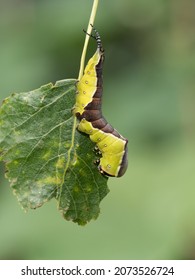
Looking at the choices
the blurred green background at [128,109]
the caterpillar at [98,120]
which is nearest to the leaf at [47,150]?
the caterpillar at [98,120]

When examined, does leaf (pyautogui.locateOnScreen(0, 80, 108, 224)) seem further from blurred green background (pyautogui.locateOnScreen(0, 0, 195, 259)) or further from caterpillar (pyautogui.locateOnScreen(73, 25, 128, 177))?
blurred green background (pyautogui.locateOnScreen(0, 0, 195, 259))

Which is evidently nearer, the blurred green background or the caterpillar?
the caterpillar

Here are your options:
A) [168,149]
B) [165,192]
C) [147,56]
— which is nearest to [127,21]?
[147,56]

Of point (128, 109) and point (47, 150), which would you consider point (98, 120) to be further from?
point (128, 109)

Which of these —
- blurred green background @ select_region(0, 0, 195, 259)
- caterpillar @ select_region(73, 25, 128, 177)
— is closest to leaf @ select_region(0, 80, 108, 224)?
caterpillar @ select_region(73, 25, 128, 177)

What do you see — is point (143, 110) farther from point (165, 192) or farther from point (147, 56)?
point (165, 192)

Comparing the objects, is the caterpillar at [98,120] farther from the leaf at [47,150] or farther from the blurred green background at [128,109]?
the blurred green background at [128,109]

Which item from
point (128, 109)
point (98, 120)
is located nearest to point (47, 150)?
point (98, 120)
